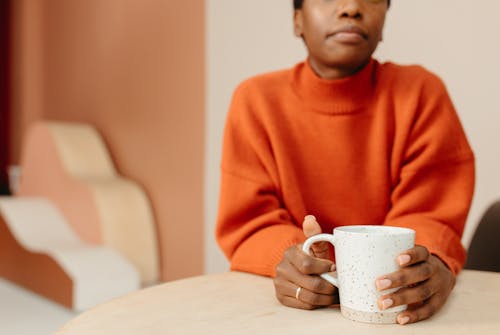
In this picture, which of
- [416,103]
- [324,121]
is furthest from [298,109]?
[416,103]

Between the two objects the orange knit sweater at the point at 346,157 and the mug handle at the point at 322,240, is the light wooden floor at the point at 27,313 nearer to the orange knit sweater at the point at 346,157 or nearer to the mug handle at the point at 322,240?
the orange knit sweater at the point at 346,157

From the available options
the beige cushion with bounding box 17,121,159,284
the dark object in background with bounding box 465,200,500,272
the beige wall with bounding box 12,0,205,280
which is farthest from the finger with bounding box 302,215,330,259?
the beige cushion with bounding box 17,121,159,284

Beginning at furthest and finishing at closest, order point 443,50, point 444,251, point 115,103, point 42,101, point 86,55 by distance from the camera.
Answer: point 42,101 → point 86,55 → point 115,103 → point 443,50 → point 444,251

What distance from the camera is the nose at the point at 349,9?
2.34ft

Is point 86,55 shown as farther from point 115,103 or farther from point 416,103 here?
point 416,103

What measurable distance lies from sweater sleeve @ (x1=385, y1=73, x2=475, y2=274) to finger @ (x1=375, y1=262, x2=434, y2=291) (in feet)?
0.69

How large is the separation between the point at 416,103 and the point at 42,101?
3.01m

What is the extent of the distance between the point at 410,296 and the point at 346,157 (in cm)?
31

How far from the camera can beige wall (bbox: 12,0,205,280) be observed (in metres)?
2.14

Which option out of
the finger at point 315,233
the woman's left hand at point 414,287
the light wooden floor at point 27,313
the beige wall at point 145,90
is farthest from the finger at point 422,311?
the beige wall at point 145,90

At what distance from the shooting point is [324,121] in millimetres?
801

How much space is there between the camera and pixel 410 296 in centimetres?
52

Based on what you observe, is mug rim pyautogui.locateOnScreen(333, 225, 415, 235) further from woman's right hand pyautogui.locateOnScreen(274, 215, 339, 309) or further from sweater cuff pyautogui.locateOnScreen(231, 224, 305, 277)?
sweater cuff pyautogui.locateOnScreen(231, 224, 305, 277)

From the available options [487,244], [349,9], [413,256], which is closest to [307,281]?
[413,256]
